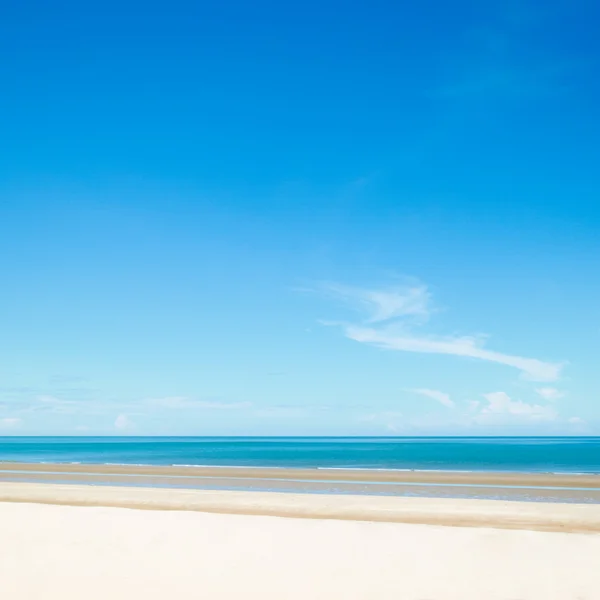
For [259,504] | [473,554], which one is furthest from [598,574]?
[259,504]

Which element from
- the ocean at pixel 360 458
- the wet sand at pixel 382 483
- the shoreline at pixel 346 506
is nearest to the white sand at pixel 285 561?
the shoreline at pixel 346 506

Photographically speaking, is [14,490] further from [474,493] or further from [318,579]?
[318,579]

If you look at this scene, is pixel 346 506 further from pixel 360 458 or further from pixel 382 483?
pixel 360 458

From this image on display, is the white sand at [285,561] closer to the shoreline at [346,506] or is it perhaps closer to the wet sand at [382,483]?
the shoreline at [346,506]

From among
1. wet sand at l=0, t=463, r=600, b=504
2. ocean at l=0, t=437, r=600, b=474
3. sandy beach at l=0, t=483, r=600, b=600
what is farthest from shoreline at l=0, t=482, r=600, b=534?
ocean at l=0, t=437, r=600, b=474

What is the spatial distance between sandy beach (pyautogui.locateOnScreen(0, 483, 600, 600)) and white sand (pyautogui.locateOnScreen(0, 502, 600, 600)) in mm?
21

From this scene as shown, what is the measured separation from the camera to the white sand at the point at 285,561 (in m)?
8.08

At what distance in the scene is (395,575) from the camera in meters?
8.88

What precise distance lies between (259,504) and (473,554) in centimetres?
1050

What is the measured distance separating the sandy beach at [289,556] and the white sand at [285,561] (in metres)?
0.02

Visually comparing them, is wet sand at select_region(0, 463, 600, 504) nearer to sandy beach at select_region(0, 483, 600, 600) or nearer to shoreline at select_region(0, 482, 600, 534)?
shoreline at select_region(0, 482, 600, 534)

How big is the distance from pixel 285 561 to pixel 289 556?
1.25ft

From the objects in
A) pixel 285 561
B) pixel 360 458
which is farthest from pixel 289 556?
pixel 360 458

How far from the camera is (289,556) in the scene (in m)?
10.2
